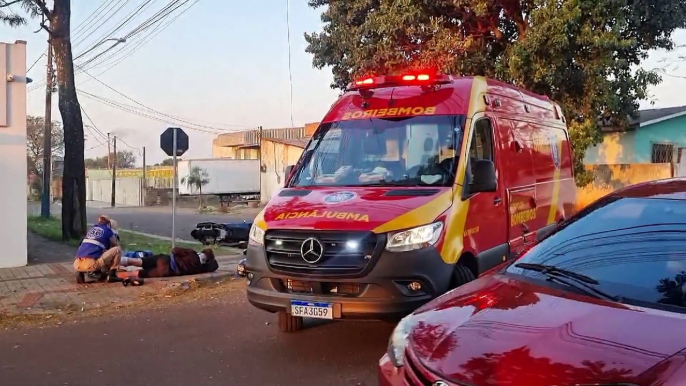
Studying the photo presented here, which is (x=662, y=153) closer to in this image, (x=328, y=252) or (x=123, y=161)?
(x=328, y=252)

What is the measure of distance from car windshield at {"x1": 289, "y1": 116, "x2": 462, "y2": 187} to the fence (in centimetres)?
1345

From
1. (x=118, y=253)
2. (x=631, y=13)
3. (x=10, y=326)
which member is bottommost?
(x=10, y=326)

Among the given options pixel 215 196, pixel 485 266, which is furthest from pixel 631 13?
pixel 215 196

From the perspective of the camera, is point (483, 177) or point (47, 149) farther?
point (47, 149)

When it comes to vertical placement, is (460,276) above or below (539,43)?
below

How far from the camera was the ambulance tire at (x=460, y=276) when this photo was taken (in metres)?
5.90

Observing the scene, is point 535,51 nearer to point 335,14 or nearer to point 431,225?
point 335,14

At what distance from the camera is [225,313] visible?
8.27m

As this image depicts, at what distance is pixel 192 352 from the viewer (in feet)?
21.0

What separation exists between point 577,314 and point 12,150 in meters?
11.3

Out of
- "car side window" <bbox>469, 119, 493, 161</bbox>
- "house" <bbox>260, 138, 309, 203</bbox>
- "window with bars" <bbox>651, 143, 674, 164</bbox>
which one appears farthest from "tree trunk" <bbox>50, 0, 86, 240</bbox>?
"house" <bbox>260, 138, 309, 203</bbox>

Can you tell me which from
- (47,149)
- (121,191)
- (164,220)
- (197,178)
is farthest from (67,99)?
(121,191)

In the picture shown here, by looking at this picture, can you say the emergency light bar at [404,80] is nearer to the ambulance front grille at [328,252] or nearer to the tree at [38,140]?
the ambulance front grille at [328,252]

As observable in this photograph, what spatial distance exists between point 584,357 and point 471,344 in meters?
0.50
